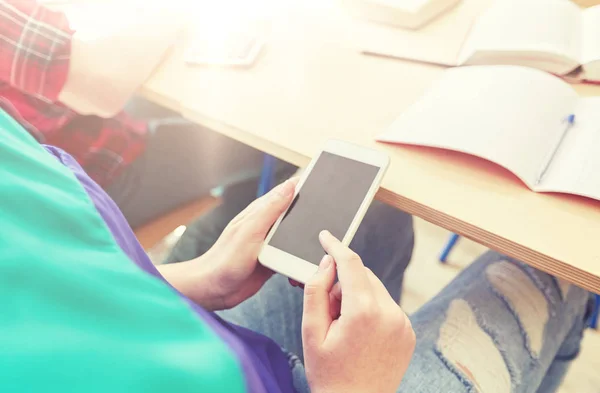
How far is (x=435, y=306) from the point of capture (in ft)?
1.84

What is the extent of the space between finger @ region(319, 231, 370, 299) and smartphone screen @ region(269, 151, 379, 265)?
0.13 ft

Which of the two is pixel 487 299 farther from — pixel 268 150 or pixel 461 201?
pixel 268 150

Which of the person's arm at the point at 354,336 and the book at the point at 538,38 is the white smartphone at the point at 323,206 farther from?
the book at the point at 538,38

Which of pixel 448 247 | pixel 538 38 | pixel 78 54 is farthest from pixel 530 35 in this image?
pixel 448 247

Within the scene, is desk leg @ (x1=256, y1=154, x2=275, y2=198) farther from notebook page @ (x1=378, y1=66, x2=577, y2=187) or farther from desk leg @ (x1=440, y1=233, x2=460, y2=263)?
desk leg @ (x1=440, y1=233, x2=460, y2=263)

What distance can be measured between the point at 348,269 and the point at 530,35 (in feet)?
1.34

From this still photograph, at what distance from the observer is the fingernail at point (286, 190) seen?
0.49 metres

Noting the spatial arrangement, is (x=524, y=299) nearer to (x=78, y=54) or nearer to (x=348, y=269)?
(x=348, y=269)

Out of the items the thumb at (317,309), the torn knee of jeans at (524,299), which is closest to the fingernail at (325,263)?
the thumb at (317,309)

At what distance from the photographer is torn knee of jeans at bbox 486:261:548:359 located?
0.52 m

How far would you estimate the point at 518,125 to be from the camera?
0.48 metres

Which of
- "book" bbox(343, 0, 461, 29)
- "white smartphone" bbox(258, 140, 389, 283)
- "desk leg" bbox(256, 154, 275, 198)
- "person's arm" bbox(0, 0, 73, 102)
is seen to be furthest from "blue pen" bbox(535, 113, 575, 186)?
"person's arm" bbox(0, 0, 73, 102)

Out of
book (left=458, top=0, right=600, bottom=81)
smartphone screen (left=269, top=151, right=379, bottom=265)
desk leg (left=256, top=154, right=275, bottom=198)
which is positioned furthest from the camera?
desk leg (left=256, top=154, right=275, bottom=198)

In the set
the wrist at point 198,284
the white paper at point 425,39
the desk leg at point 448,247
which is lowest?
the wrist at point 198,284
